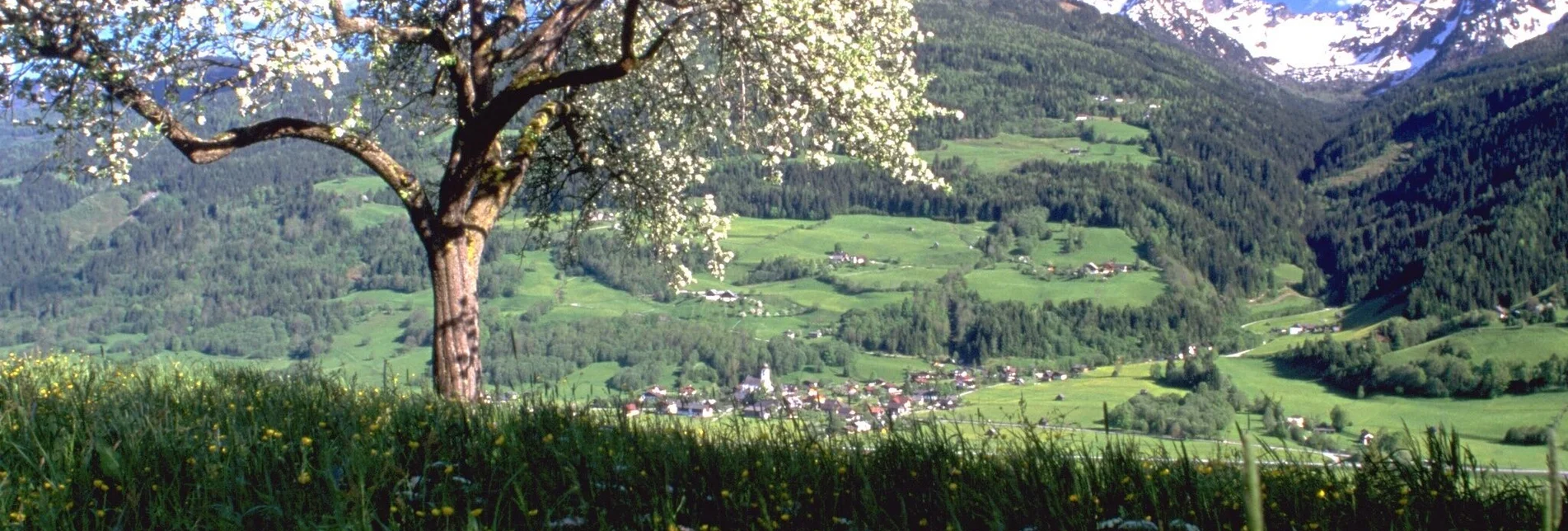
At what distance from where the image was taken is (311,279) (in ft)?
397

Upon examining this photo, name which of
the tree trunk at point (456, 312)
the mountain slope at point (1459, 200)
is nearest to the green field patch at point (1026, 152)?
the mountain slope at point (1459, 200)

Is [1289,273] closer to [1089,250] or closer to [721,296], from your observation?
[1089,250]

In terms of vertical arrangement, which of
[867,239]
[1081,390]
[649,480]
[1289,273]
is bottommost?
[1081,390]

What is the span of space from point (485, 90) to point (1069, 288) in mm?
88272

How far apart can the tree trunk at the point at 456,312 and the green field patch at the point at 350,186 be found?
14255cm

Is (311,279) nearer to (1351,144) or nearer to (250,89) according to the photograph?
(250,89)

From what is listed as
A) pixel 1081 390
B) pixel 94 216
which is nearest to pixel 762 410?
pixel 1081 390

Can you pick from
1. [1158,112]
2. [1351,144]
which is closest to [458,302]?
[1158,112]

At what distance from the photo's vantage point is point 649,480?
18.5ft

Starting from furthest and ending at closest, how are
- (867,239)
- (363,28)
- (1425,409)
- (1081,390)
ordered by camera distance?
(867,239) → (1081,390) → (1425,409) → (363,28)

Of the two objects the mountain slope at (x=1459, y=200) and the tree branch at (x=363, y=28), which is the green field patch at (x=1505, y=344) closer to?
the mountain slope at (x=1459, y=200)

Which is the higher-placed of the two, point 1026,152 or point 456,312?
point 1026,152

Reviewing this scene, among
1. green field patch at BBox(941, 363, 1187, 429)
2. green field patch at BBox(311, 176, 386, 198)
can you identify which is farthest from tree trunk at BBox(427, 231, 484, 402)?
green field patch at BBox(311, 176, 386, 198)

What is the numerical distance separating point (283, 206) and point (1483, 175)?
491ft
